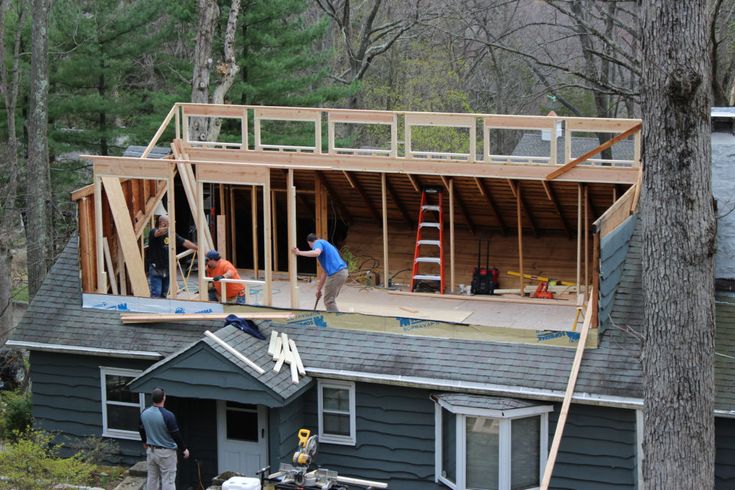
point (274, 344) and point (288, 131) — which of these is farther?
point (288, 131)

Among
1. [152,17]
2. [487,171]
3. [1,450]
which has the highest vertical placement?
[152,17]

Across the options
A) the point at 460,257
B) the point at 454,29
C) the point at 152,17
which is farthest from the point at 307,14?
the point at 460,257

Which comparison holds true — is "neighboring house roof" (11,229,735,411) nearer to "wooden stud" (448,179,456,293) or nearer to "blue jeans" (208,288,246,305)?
"blue jeans" (208,288,246,305)

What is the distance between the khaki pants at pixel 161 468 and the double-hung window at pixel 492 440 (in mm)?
3677

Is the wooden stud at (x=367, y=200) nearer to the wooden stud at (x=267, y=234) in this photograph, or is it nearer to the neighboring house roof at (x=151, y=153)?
the wooden stud at (x=267, y=234)

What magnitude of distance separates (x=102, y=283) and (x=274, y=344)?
322 cm

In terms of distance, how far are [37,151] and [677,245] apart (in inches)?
723

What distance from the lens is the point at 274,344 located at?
558 inches

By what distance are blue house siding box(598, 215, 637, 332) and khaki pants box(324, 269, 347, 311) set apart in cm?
400

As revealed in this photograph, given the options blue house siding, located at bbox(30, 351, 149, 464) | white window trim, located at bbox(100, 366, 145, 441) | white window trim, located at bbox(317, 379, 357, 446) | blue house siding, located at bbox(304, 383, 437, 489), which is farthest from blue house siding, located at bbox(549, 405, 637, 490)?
blue house siding, located at bbox(30, 351, 149, 464)

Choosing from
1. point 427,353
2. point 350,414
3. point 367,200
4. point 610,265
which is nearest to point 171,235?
point 350,414

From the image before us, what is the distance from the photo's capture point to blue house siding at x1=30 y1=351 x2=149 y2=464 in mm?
15094

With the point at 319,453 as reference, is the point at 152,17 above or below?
above

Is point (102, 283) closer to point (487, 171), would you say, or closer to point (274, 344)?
point (274, 344)
